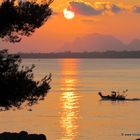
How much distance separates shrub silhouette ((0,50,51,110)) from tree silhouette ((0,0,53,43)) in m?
0.84

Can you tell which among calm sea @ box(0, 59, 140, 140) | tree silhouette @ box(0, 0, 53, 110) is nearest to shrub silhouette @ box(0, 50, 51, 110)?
tree silhouette @ box(0, 0, 53, 110)

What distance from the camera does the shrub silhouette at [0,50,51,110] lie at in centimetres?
1898

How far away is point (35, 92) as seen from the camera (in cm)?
1978

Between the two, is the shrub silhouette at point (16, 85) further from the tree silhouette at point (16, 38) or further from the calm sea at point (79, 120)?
the calm sea at point (79, 120)

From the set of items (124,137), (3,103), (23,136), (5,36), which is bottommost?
(124,137)

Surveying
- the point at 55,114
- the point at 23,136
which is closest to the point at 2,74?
the point at 23,136

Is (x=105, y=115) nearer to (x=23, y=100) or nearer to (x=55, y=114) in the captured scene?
(x=55, y=114)

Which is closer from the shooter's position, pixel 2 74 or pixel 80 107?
pixel 2 74

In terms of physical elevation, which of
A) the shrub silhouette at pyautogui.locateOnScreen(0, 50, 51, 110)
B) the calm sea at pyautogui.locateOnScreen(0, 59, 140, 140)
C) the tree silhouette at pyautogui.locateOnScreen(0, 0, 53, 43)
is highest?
the tree silhouette at pyautogui.locateOnScreen(0, 0, 53, 43)

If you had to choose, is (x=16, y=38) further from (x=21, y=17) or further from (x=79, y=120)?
(x=79, y=120)

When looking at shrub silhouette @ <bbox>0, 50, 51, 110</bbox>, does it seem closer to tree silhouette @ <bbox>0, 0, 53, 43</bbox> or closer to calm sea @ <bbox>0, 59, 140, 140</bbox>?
tree silhouette @ <bbox>0, 0, 53, 43</bbox>

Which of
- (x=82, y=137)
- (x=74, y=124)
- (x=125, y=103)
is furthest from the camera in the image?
(x=125, y=103)

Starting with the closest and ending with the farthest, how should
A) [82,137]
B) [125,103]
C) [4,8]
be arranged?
[4,8] → [82,137] → [125,103]

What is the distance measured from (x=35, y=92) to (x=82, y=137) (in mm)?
35444
